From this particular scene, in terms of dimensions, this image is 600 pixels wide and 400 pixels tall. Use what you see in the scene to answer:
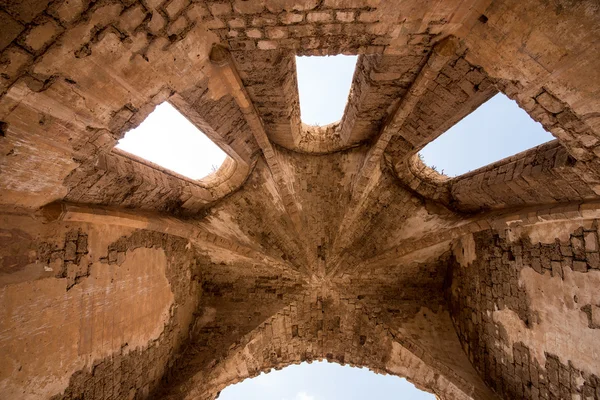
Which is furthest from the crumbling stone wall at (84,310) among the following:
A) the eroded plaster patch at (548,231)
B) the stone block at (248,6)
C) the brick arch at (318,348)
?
the eroded plaster patch at (548,231)

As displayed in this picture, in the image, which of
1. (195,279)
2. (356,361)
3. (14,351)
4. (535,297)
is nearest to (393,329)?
(356,361)

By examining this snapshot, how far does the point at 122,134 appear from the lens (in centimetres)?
282

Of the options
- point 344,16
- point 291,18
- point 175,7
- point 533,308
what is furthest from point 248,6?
point 533,308

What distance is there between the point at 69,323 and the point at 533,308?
515 cm

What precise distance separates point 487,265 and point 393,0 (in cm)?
405

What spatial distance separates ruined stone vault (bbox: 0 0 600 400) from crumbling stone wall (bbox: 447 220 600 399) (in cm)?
2

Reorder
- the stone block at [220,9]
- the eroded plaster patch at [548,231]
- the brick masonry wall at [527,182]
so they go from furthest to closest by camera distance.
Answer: the eroded plaster patch at [548,231] < the brick masonry wall at [527,182] < the stone block at [220,9]

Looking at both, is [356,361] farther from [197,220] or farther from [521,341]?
[197,220]

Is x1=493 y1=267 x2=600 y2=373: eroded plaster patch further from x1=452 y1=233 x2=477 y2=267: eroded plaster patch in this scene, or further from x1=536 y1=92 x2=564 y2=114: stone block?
x1=536 y1=92 x2=564 y2=114: stone block

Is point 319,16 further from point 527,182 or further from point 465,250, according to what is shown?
point 465,250

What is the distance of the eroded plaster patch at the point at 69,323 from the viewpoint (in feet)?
8.54

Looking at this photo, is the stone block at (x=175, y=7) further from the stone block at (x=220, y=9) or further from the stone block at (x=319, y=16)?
the stone block at (x=319, y=16)

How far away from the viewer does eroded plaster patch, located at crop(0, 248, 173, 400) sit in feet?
8.54

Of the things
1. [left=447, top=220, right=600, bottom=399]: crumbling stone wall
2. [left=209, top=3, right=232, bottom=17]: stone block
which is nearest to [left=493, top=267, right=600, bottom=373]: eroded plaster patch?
[left=447, top=220, right=600, bottom=399]: crumbling stone wall
